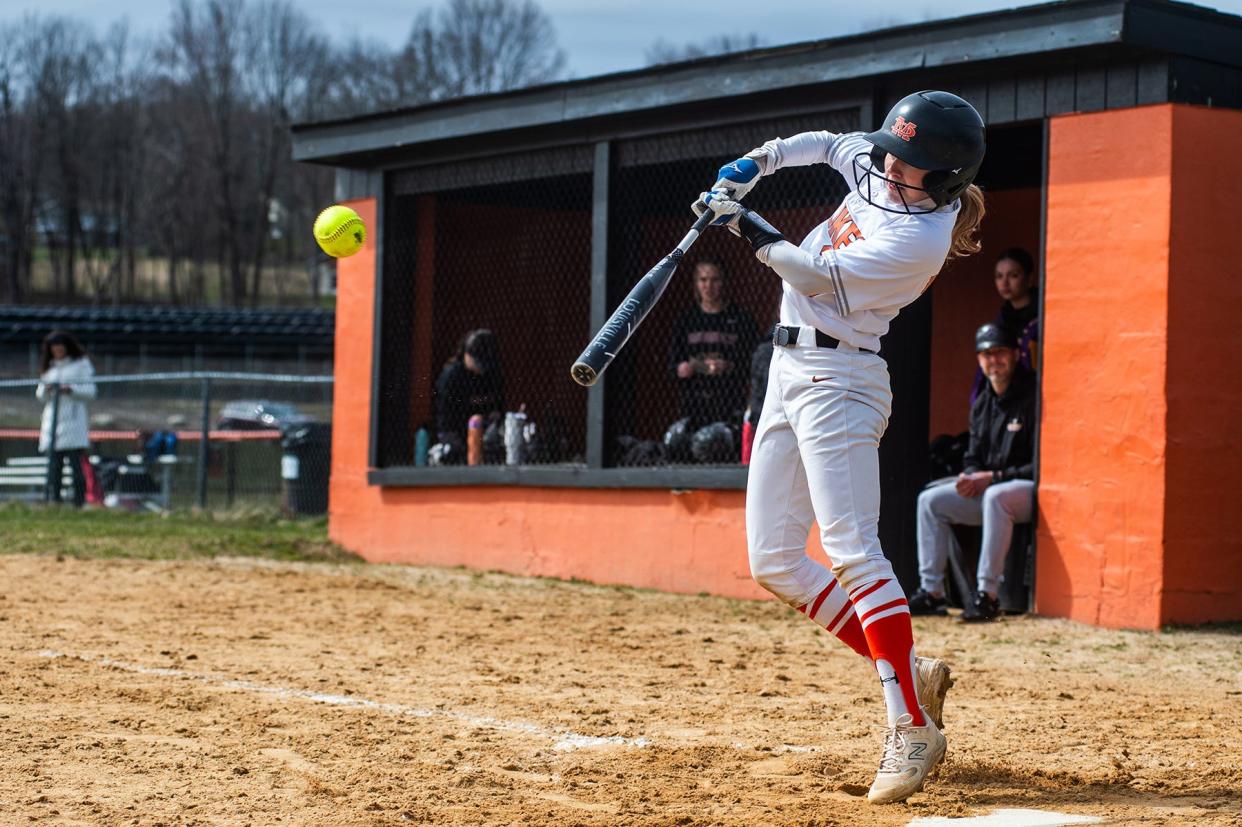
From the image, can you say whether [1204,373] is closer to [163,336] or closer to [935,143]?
[935,143]

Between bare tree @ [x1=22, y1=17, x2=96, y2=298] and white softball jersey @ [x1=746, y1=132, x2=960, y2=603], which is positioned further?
bare tree @ [x1=22, y1=17, x2=96, y2=298]

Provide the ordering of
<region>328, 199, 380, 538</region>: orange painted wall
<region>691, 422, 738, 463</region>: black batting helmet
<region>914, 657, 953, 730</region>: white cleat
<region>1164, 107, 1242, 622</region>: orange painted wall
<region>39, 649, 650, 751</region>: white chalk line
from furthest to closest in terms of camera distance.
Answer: <region>328, 199, 380, 538</region>: orange painted wall
<region>691, 422, 738, 463</region>: black batting helmet
<region>1164, 107, 1242, 622</region>: orange painted wall
<region>39, 649, 650, 751</region>: white chalk line
<region>914, 657, 953, 730</region>: white cleat

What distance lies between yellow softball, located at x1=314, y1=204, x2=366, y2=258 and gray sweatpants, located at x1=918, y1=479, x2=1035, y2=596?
320 centimetres

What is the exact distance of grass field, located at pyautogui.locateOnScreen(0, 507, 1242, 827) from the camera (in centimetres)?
416

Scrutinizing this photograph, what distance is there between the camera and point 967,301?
1080cm

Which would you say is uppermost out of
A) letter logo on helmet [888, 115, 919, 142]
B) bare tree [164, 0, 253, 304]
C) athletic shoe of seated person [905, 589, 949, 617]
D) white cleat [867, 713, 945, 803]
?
bare tree [164, 0, 253, 304]

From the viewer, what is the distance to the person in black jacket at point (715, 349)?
9375 millimetres

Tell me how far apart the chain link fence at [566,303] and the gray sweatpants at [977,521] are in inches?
58.4

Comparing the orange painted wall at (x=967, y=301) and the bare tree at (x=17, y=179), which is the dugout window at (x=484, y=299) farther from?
the bare tree at (x=17, y=179)

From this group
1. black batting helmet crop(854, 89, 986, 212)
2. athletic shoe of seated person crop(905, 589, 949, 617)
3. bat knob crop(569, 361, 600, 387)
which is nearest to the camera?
bat knob crop(569, 361, 600, 387)

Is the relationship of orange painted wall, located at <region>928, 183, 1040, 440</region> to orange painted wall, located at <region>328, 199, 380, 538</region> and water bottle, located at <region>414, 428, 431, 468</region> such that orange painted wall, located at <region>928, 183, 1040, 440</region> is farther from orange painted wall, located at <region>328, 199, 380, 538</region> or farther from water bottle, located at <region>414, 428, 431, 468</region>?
orange painted wall, located at <region>328, 199, 380, 538</region>

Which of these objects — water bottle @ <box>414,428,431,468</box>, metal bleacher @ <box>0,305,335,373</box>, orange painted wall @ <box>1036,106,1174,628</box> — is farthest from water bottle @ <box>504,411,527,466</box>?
metal bleacher @ <box>0,305,335,373</box>

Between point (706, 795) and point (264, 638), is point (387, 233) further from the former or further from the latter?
point (706, 795)

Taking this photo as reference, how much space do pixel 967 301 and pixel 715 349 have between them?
2.35 meters
